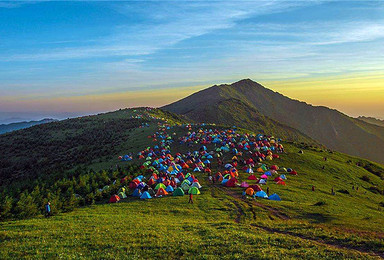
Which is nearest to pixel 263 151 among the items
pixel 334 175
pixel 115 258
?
pixel 334 175

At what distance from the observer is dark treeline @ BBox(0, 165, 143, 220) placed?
90.4 feet

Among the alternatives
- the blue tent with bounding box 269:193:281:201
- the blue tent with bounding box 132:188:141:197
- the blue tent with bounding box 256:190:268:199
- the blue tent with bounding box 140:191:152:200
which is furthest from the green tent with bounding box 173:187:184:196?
the blue tent with bounding box 269:193:281:201

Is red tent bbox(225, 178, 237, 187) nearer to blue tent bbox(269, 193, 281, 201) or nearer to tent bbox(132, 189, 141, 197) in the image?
blue tent bbox(269, 193, 281, 201)

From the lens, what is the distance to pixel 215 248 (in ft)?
57.7

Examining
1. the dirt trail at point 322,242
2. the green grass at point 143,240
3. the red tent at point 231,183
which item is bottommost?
the red tent at point 231,183

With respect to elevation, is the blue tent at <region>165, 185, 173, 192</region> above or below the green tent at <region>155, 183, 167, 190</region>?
below

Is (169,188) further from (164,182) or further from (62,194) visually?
(62,194)

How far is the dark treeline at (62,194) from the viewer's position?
27.6 metres

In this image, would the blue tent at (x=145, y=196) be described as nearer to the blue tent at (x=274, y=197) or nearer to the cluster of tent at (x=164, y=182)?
the cluster of tent at (x=164, y=182)

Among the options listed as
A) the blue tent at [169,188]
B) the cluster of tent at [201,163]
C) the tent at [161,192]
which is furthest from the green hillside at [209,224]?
the blue tent at [169,188]

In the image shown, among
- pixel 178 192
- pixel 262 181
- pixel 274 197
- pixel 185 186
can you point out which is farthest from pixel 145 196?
pixel 262 181

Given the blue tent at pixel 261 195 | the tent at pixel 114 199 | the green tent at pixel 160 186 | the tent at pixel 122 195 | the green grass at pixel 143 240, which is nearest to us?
→ the green grass at pixel 143 240

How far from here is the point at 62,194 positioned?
39.0 metres

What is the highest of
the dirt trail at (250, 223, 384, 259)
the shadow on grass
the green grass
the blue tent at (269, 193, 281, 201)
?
the green grass
